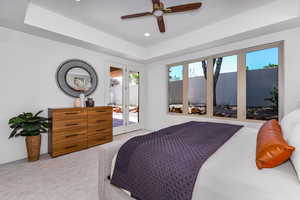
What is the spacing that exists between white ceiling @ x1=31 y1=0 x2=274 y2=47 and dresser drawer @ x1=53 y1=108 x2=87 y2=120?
1943 millimetres

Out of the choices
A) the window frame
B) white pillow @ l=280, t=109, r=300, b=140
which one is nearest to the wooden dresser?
the window frame

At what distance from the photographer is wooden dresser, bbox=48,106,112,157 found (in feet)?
9.13

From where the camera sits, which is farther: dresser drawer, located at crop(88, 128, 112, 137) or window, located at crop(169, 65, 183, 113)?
window, located at crop(169, 65, 183, 113)

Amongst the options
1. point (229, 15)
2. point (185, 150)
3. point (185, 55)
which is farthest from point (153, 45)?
point (185, 150)

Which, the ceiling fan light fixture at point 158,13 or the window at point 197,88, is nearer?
the ceiling fan light fixture at point 158,13

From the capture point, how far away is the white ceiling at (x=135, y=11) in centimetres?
243

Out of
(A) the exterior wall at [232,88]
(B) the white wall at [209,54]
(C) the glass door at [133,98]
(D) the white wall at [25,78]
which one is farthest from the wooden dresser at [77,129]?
(A) the exterior wall at [232,88]

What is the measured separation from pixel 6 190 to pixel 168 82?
165 inches

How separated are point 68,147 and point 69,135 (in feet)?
0.83

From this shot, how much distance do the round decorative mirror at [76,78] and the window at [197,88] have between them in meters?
2.78

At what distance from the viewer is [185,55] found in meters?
4.15

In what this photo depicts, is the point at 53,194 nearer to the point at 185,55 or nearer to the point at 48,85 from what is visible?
the point at 48,85

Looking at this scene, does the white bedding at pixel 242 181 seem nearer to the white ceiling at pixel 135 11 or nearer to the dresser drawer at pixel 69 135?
→ the white ceiling at pixel 135 11

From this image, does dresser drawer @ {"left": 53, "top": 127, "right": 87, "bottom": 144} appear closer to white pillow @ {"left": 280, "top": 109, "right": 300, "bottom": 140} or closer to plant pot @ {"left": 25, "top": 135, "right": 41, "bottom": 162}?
plant pot @ {"left": 25, "top": 135, "right": 41, "bottom": 162}
